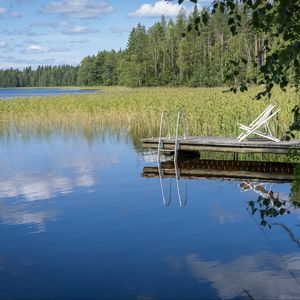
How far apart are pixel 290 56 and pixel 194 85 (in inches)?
3228

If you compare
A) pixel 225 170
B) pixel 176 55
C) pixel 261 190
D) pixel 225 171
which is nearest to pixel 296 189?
pixel 261 190

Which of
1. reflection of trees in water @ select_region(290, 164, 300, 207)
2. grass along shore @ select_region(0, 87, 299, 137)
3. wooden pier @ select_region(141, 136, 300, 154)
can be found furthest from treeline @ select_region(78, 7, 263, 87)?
reflection of trees in water @ select_region(290, 164, 300, 207)

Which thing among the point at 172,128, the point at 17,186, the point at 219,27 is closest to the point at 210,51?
the point at 219,27

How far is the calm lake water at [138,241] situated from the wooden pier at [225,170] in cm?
58

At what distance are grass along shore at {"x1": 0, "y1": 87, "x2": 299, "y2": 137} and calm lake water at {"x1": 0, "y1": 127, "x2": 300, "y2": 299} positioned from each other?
229 inches

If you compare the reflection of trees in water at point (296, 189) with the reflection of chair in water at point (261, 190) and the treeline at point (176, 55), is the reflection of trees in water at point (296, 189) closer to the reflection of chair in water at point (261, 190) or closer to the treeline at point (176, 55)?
the reflection of chair in water at point (261, 190)

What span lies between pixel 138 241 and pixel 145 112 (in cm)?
1991

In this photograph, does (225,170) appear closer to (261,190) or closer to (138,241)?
(261,190)

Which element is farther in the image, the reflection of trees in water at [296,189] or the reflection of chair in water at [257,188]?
the reflection of chair in water at [257,188]

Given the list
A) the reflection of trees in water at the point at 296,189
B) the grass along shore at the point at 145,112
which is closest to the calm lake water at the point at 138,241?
the reflection of trees in water at the point at 296,189

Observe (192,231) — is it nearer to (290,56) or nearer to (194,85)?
(290,56)

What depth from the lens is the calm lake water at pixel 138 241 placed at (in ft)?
24.1

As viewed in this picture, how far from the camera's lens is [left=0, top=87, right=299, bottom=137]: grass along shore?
68.2 ft

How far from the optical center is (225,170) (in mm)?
16281
